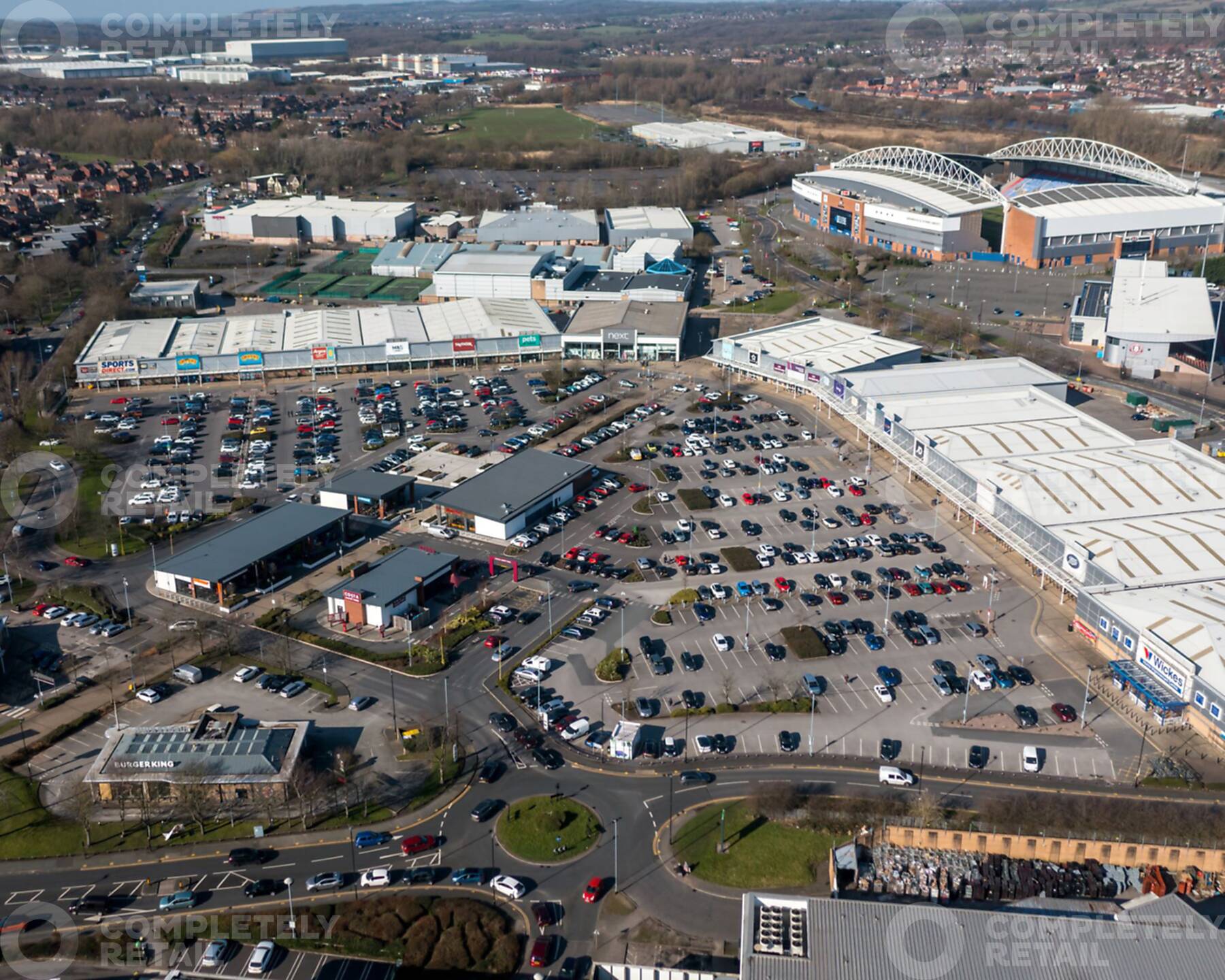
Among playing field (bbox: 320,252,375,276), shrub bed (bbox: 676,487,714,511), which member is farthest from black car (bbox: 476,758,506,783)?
playing field (bbox: 320,252,375,276)

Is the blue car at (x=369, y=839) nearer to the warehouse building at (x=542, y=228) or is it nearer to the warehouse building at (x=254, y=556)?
the warehouse building at (x=254, y=556)

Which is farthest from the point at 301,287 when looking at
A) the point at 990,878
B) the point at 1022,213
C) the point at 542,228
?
the point at 990,878

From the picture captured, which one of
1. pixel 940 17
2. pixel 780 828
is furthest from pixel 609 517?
pixel 940 17

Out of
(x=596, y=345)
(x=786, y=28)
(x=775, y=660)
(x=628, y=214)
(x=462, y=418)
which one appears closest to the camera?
(x=775, y=660)

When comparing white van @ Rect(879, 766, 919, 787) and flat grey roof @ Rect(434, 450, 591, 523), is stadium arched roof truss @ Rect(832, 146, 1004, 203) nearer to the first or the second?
flat grey roof @ Rect(434, 450, 591, 523)

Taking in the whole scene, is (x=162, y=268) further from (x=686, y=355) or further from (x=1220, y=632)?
(x=1220, y=632)

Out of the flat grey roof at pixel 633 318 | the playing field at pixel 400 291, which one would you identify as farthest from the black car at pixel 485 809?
the playing field at pixel 400 291
